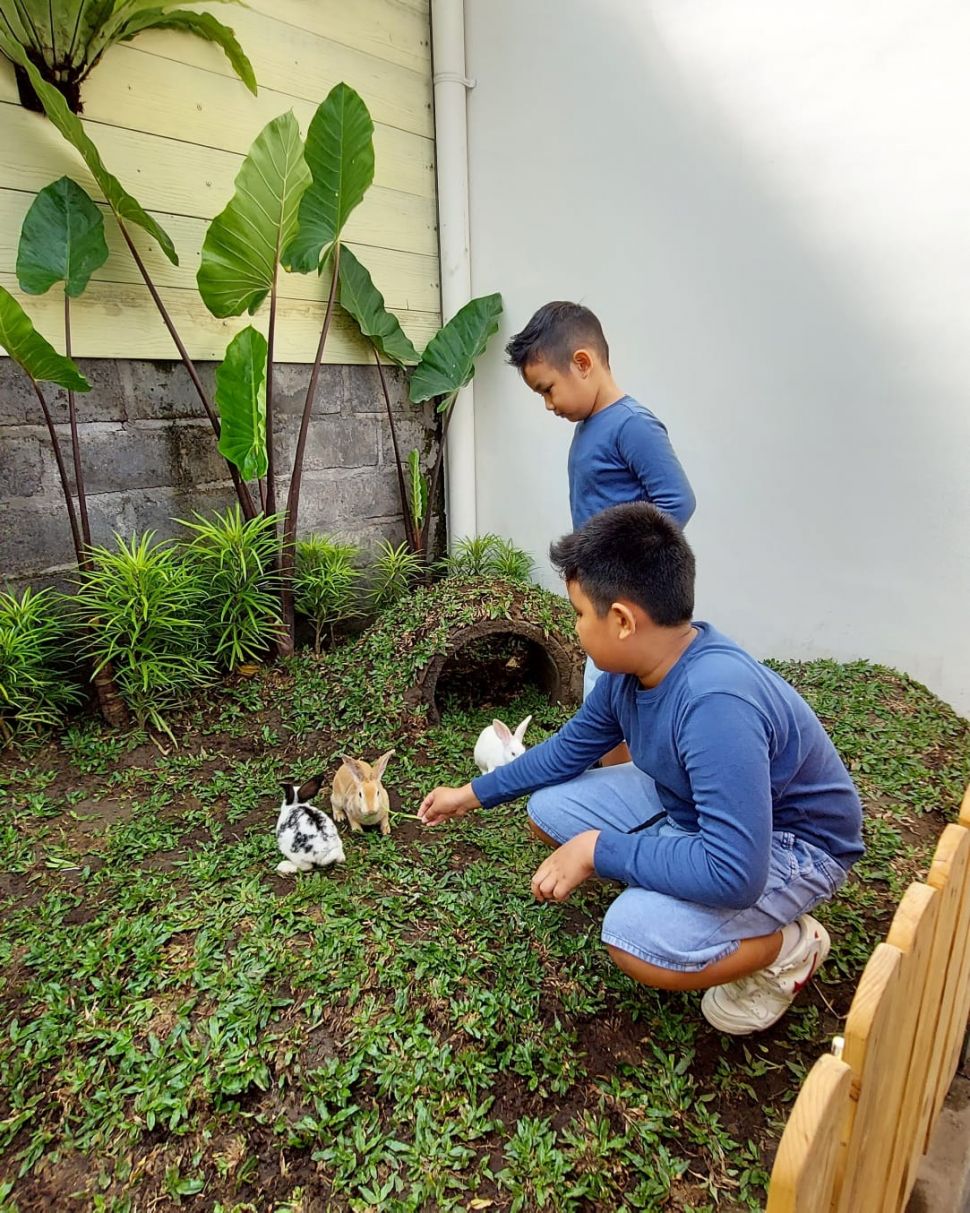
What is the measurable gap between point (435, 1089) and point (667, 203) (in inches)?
153

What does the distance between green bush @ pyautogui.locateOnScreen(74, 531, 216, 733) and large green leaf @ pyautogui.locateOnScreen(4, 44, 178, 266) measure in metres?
1.31

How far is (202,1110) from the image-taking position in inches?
61.6

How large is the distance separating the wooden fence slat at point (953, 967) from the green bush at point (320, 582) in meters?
3.01

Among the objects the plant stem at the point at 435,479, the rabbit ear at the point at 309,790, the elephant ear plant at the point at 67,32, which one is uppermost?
the elephant ear plant at the point at 67,32

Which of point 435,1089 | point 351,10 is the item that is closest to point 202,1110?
point 435,1089

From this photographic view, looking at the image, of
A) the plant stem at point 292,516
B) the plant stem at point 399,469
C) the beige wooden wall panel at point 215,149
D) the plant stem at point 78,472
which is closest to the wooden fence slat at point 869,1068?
the plant stem at point 292,516

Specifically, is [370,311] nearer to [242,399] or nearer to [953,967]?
[242,399]

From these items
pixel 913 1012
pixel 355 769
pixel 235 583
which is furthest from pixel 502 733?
pixel 913 1012

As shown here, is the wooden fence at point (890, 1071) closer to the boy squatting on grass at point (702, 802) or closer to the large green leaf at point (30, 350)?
the boy squatting on grass at point (702, 802)

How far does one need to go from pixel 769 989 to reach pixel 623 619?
94 cm

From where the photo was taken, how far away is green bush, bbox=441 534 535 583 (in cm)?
442

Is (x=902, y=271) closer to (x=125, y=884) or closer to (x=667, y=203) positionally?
(x=667, y=203)

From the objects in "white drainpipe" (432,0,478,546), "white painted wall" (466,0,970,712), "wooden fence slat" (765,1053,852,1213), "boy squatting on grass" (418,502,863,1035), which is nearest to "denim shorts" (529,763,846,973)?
"boy squatting on grass" (418,502,863,1035)

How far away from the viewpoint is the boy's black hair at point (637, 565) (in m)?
1.47
